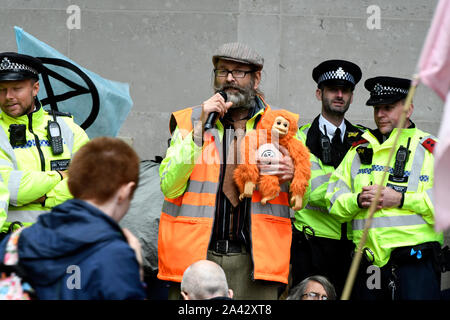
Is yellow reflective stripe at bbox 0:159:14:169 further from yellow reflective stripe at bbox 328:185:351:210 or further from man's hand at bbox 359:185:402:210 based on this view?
man's hand at bbox 359:185:402:210

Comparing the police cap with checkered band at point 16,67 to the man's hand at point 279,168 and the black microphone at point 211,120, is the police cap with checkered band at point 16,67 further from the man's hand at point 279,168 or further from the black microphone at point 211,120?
the man's hand at point 279,168

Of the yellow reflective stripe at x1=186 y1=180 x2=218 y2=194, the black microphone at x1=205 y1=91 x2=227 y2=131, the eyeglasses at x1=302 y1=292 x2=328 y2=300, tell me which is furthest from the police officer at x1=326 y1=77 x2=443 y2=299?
the black microphone at x1=205 y1=91 x2=227 y2=131

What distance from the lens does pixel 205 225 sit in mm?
4285

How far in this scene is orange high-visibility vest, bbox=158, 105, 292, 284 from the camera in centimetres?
427

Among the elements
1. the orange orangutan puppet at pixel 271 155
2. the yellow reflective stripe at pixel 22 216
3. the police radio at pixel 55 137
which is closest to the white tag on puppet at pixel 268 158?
the orange orangutan puppet at pixel 271 155

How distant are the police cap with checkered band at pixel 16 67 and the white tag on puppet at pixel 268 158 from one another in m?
1.71

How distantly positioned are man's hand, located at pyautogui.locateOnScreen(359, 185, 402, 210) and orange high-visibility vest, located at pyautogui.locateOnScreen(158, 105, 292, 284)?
0.57m

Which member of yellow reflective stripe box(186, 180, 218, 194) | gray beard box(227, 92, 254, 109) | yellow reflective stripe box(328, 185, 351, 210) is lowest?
yellow reflective stripe box(328, 185, 351, 210)

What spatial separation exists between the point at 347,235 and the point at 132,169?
281 cm

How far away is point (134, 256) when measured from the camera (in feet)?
8.32

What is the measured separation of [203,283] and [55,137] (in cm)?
172

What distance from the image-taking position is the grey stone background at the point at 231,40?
684cm
